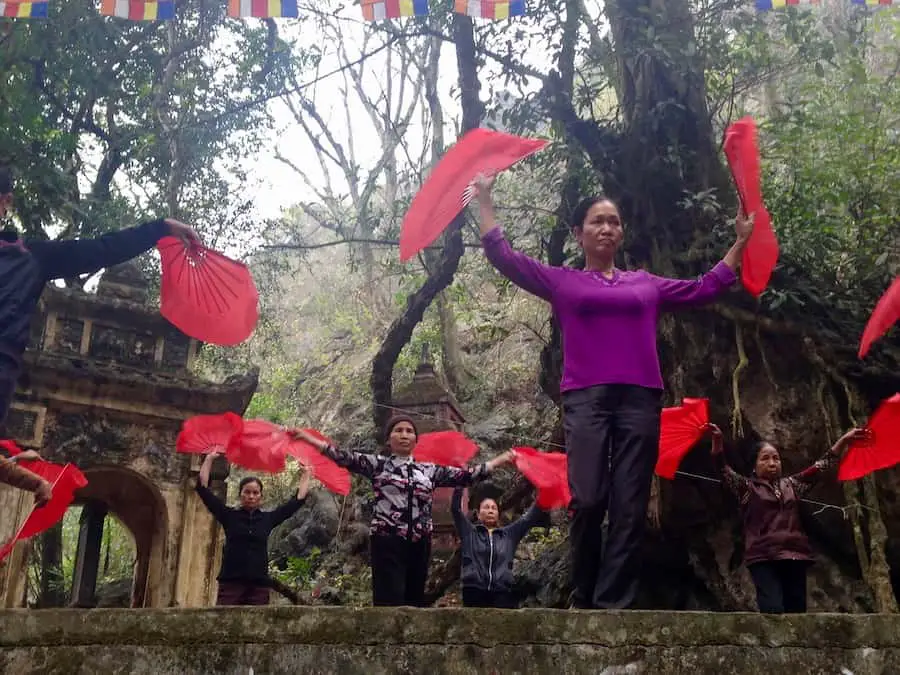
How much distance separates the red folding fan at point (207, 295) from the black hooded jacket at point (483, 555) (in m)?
1.79

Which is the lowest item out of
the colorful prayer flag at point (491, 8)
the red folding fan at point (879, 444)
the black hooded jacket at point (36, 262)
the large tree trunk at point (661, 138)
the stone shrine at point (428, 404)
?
the red folding fan at point (879, 444)

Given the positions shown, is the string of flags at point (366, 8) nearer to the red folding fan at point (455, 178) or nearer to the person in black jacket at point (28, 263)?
the red folding fan at point (455, 178)

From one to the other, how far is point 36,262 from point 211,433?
379 cm

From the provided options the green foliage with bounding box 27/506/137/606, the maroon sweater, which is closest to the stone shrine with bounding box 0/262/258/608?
the green foliage with bounding box 27/506/137/606

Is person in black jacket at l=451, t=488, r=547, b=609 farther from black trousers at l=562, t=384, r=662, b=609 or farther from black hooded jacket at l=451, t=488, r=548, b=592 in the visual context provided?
black trousers at l=562, t=384, r=662, b=609

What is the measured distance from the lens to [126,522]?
35.9 feet

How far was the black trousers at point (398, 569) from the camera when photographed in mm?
3957

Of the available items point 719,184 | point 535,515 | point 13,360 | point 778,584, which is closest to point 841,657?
point 778,584

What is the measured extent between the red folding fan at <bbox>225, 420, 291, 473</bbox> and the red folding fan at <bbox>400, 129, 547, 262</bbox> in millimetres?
3070

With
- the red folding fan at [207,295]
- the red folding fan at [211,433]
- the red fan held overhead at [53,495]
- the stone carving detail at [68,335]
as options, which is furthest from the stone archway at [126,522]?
the red folding fan at [207,295]

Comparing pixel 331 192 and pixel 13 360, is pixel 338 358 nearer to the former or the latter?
pixel 331 192

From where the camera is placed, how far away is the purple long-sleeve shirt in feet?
10.6

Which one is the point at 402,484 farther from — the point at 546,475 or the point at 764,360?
the point at 764,360

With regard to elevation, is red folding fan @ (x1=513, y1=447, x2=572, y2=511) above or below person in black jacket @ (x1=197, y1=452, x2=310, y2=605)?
above
